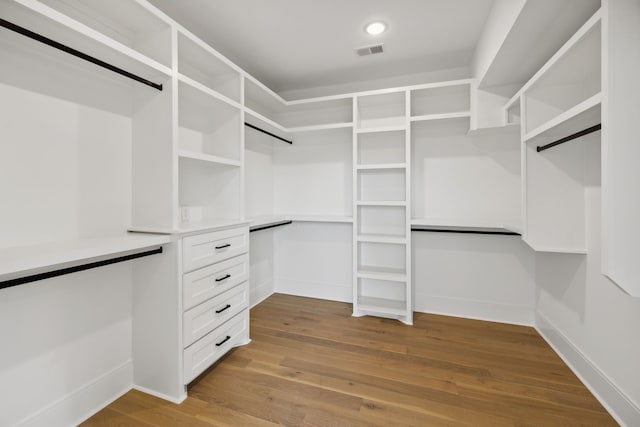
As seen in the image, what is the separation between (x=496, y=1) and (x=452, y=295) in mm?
2541

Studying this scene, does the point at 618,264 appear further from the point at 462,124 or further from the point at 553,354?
the point at 462,124

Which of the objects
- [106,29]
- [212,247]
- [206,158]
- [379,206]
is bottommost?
[212,247]

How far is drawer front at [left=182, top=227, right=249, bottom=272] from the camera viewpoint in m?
1.68

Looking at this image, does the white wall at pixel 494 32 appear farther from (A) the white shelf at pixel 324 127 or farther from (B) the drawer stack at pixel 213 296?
(B) the drawer stack at pixel 213 296

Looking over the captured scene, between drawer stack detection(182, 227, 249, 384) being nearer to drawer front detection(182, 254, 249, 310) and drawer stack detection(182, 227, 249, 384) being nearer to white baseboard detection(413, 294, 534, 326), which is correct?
drawer front detection(182, 254, 249, 310)

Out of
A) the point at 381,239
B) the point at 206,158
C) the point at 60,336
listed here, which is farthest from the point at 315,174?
the point at 60,336

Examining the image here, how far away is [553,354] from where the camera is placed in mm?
2141

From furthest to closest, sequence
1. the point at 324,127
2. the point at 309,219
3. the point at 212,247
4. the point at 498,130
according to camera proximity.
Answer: the point at 309,219, the point at 324,127, the point at 498,130, the point at 212,247

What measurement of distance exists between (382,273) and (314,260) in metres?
0.89

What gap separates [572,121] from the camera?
1.60 meters

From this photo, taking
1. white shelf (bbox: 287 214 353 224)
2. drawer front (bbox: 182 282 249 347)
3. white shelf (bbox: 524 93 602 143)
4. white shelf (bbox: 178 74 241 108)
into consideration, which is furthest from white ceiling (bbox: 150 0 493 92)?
drawer front (bbox: 182 282 249 347)

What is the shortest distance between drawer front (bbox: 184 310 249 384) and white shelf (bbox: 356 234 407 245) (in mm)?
1339

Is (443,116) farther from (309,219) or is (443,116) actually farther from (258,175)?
(258,175)

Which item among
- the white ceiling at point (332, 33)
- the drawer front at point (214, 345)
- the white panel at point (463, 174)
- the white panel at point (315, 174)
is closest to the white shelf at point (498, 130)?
the white panel at point (463, 174)
